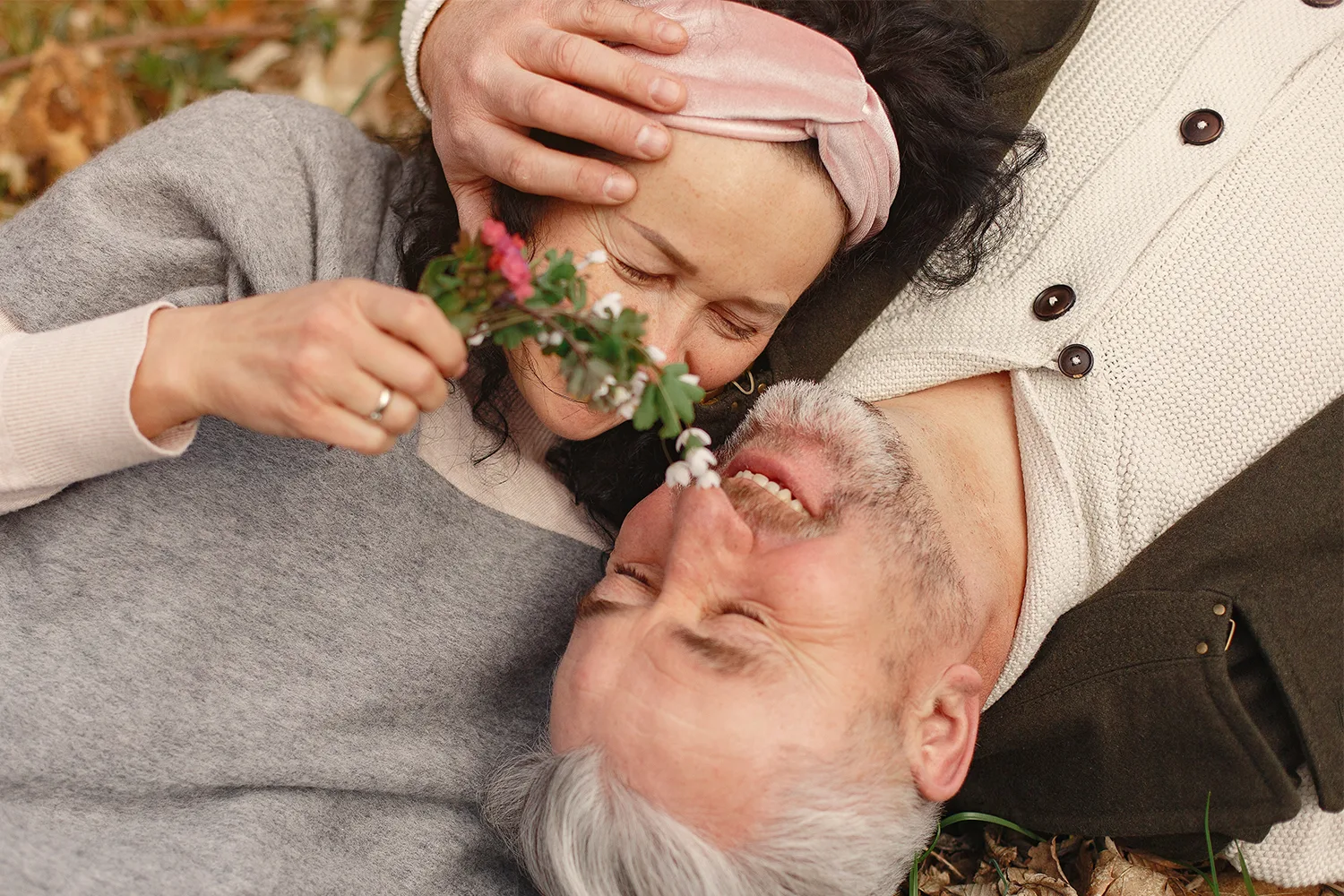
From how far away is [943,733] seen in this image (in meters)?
2.27

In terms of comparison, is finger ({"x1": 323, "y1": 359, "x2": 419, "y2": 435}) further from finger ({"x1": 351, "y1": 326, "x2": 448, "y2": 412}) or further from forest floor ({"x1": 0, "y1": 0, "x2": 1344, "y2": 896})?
forest floor ({"x1": 0, "y1": 0, "x2": 1344, "y2": 896})

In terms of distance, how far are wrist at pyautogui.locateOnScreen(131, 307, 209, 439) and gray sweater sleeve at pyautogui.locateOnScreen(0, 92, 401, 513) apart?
0.22 feet

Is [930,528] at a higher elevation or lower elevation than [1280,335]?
lower

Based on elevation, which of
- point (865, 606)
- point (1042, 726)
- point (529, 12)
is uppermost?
point (529, 12)

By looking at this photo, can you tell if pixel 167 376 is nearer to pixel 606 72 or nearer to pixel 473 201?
pixel 473 201

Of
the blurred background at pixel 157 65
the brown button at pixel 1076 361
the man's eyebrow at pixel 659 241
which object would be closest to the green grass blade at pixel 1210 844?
the brown button at pixel 1076 361

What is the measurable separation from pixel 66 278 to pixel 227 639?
2.96ft

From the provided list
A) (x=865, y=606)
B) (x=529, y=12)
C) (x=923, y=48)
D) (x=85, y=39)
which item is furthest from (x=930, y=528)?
(x=85, y=39)

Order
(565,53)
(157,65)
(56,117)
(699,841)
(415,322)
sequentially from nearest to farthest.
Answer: (415,322) < (699,841) < (565,53) < (56,117) < (157,65)

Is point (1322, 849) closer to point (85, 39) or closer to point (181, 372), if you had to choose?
point (181, 372)

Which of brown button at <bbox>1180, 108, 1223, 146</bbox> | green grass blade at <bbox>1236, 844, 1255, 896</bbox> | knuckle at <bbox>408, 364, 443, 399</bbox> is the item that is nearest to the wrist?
knuckle at <bbox>408, 364, 443, 399</bbox>

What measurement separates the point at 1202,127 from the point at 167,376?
95.1 inches

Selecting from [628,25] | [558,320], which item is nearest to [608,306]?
[558,320]

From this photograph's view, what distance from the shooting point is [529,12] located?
2.32m
